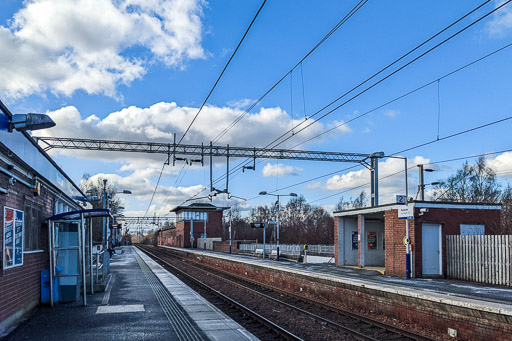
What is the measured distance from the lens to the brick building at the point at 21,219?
10.1 meters

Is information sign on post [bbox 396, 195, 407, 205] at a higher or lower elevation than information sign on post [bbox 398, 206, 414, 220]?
higher

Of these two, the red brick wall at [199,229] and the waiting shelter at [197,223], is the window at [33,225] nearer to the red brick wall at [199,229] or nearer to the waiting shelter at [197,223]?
the waiting shelter at [197,223]

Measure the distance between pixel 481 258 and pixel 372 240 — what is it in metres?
7.99

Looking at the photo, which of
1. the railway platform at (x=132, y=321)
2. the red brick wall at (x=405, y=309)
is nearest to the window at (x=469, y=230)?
the red brick wall at (x=405, y=309)

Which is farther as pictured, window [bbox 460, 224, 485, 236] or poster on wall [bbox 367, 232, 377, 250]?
poster on wall [bbox 367, 232, 377, 250]

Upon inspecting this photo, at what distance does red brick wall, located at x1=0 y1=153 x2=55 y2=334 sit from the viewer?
1011cm

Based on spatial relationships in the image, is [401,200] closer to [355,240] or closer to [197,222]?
[355,240]

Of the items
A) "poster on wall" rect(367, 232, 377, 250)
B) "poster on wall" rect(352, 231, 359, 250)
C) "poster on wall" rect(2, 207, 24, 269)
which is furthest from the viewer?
"poster on wall" rect(352, 231, 359, 250)

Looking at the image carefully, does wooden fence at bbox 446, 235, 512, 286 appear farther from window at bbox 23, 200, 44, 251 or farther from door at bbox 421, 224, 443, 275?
window at bbox 23, 200, 44, 251

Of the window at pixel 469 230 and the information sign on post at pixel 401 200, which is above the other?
the information sign on post at pixel 401 200

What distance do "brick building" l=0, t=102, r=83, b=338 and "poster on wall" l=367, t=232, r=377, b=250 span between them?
16234 millimetres

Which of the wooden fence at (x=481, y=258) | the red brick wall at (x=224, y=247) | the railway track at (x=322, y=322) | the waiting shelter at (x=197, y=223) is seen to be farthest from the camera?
the waiting shelter at (x=197, y=223)

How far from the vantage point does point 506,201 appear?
51.7m

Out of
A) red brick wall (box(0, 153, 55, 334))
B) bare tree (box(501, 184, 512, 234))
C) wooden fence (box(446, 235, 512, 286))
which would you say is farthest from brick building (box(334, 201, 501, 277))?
bare tree (box(501, 184, 512, 234))
